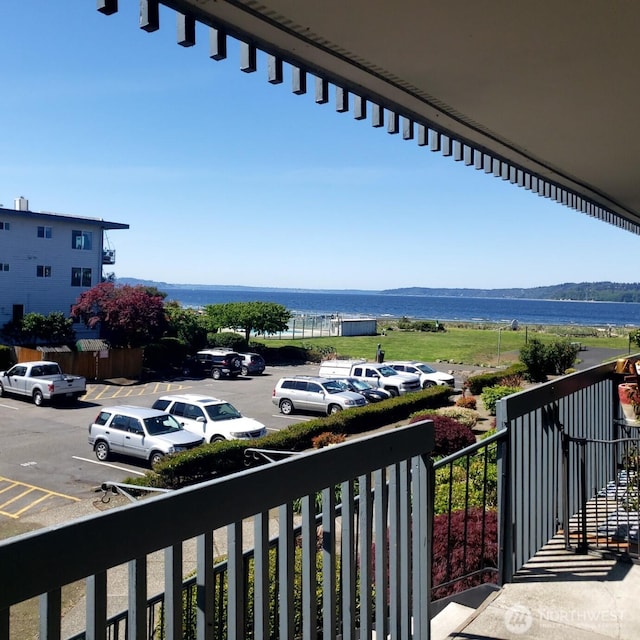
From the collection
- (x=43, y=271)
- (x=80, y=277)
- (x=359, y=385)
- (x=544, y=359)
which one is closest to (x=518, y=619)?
(x=359, y=385)

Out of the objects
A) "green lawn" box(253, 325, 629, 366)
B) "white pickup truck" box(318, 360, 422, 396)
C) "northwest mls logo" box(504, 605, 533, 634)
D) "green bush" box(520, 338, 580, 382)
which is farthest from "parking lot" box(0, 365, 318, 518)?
"green lawn" box(253, 325, 629, 366)

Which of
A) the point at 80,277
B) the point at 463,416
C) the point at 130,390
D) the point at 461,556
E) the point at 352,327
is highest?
the point at 80,277

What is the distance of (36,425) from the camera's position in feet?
72.4

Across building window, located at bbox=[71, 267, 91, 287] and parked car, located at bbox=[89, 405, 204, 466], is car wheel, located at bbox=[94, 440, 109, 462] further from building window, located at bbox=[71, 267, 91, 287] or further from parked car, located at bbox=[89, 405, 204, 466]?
building window, located at bbox=[71, 267, 91, 287]

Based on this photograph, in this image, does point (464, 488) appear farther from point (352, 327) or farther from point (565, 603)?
point (352, 327)

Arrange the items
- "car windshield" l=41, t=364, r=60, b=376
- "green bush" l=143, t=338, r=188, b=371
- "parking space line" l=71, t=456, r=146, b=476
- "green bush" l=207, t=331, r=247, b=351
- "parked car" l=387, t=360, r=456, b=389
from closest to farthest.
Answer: "parking space line" l=71, t=456, r=146, b=476 → "car windshield" l=41, t=364, r=60, b=376 → "parked car" l=387, t=360, r=456, b=389 → "green bush" l=143, t=338, r=188, b=371 → "green bush" l=207, t=331, r=247, b=351

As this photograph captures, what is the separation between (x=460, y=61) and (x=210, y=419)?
15739 mm

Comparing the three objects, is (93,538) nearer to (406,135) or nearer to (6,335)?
(406,135)

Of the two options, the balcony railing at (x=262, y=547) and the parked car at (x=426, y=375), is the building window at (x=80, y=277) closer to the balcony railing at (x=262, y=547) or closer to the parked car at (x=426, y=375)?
the parked car at (x=426, y=375)

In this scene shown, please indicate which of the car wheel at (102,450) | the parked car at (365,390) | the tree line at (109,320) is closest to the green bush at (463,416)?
the parked car at (365,390)

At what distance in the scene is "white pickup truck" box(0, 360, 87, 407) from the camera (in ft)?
84.6

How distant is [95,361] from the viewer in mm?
34750

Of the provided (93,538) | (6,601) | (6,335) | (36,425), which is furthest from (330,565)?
(6,335)

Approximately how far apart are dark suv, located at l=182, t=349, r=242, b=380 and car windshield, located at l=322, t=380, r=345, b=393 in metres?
11.8
